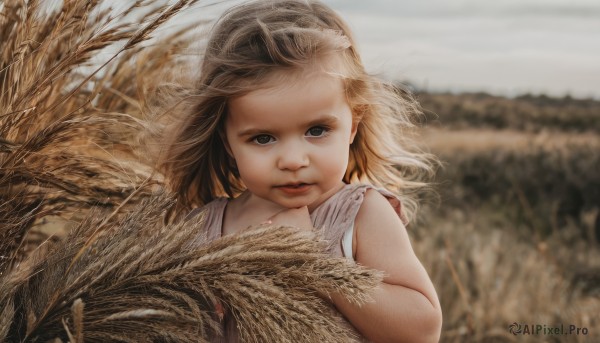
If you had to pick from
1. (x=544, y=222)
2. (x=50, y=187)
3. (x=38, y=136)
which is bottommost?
(x=544, y=222)

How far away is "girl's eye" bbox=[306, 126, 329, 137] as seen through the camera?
2.07m

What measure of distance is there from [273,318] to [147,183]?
656 millimetres

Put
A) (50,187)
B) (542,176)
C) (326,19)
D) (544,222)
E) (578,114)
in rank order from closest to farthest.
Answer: (50,187)
(326,19)
(544,222)
(542,176)
(578,114)

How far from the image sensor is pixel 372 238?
2.05 metres

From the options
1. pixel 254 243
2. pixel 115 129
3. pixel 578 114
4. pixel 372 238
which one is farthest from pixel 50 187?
pixel 578 114

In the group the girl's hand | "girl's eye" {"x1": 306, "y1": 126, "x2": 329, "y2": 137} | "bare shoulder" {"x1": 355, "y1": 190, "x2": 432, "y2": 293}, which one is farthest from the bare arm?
"girl's eye" {"x1": 306, "y1": 126, "x2": 329, "y2": 137}

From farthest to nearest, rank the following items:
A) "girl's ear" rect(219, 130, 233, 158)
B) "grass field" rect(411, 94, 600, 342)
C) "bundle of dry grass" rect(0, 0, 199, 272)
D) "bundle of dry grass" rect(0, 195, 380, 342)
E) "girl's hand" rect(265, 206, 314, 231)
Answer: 1. "grass field" rect(411, 94, 600, 342)
2. "girl's ear" rect(219, 130, 233, 158)
3. "girl's hand" rect(265, 206, 314, 231)
4. "bundle of dry grass" rect(0, 0, 199, 272)
5. "bundle of dry grass" rect(0, 195, 380, 342)

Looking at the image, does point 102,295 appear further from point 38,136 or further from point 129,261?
point 38,136

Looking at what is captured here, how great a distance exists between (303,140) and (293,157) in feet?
0.21

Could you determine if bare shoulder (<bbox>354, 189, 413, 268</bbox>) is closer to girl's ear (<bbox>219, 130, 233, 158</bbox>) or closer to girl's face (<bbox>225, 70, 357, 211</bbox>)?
girl's face (<bbox>225, 70, 357, 211</bbox>)

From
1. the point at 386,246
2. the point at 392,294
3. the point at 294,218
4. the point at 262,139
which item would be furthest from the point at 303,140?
the point at 392,294

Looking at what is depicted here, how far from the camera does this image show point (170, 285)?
1.56 metres

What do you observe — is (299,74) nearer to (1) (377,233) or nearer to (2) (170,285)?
(1) (377,233)

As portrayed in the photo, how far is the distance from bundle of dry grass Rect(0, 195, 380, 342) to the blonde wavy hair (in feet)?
2.23
